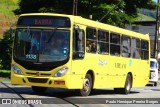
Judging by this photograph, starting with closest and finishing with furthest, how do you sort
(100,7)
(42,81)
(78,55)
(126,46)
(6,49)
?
(42,81), (78,55), (126,46), (6,49), (100,7)

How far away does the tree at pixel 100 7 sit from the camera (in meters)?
46.2

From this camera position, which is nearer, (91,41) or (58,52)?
(58,52)

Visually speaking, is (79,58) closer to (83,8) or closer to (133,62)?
(133,62)

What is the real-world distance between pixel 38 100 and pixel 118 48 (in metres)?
6.77

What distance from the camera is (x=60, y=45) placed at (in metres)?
17.6

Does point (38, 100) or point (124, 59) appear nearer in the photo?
point (38, 100)

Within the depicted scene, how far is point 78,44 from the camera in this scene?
18.0 meters

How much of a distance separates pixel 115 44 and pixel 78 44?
3735mm

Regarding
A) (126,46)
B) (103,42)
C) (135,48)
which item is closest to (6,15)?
(135,48)

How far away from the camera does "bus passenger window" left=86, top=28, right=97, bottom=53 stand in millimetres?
18844

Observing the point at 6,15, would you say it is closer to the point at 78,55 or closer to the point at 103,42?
the point at 103,42

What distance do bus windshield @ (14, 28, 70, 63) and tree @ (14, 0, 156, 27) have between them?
24.8 metres

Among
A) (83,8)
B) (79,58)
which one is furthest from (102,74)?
A: (83,8)

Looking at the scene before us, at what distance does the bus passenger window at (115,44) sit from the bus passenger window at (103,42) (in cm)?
46
